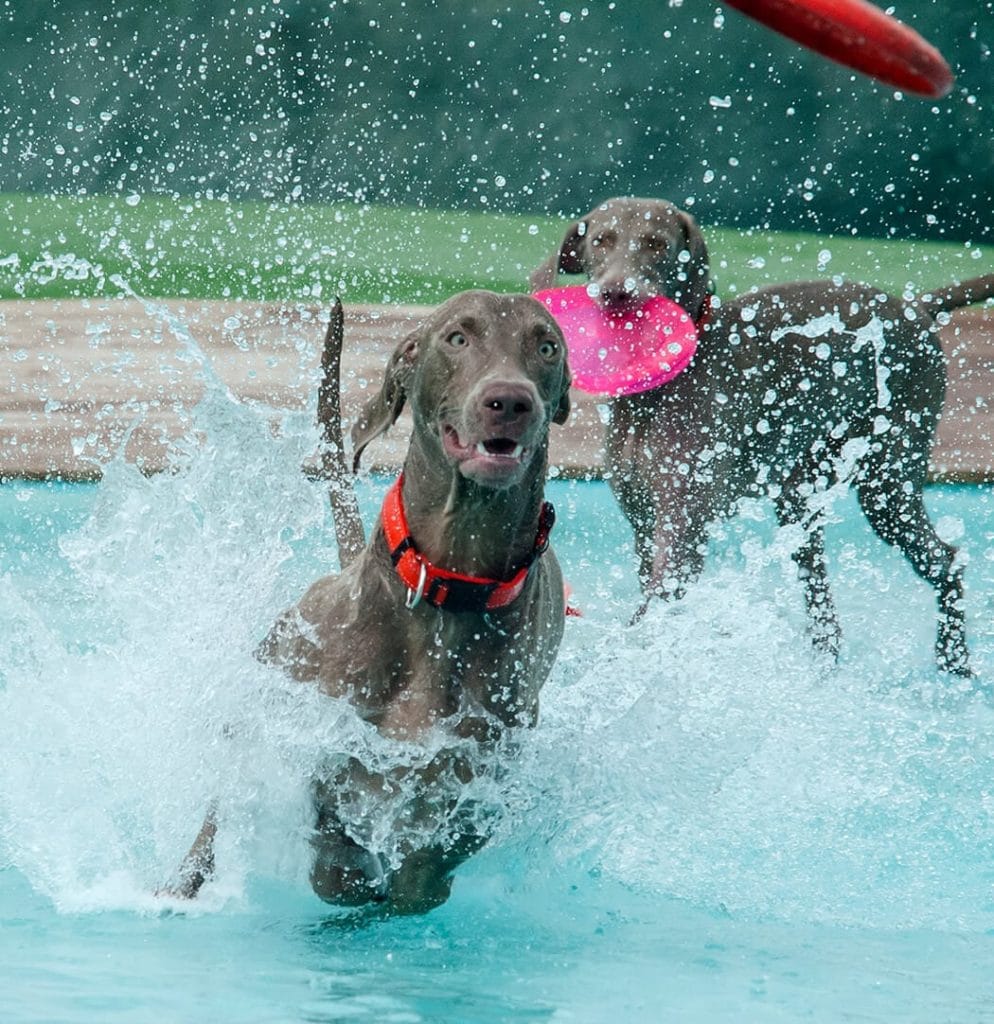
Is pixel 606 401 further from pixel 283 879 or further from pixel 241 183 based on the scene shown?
pixel 241 183

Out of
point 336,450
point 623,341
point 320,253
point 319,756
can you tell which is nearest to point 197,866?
point 319,756

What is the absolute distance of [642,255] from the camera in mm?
4219

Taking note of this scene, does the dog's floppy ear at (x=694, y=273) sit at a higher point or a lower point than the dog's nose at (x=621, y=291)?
higher

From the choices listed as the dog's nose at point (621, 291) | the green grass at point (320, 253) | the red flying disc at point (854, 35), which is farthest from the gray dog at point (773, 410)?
the green grass at point (320, 253)

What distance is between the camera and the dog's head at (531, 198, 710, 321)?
13.6 ft

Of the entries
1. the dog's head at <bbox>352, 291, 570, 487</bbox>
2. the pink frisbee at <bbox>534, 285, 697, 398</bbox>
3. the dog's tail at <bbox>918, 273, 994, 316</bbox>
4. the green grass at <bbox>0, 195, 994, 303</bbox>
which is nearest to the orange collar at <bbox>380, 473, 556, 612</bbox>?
the dog's head at <bbox>352, 291, 570, 487</bbox>

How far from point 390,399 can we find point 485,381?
39 centimetres

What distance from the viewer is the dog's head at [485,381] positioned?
257 centimetres

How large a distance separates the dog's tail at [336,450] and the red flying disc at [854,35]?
202cm

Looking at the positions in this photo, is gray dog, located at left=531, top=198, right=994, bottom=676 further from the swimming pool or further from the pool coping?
the pool coping

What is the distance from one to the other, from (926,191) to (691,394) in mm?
6324

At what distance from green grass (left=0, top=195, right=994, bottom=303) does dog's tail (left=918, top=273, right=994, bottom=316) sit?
4019mm

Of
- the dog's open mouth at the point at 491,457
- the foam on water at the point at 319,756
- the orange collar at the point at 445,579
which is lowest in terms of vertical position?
the foam on water at the point at 319,756

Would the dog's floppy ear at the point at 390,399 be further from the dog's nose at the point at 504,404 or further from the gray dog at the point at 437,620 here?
the dog's nose at the point at 504,404
